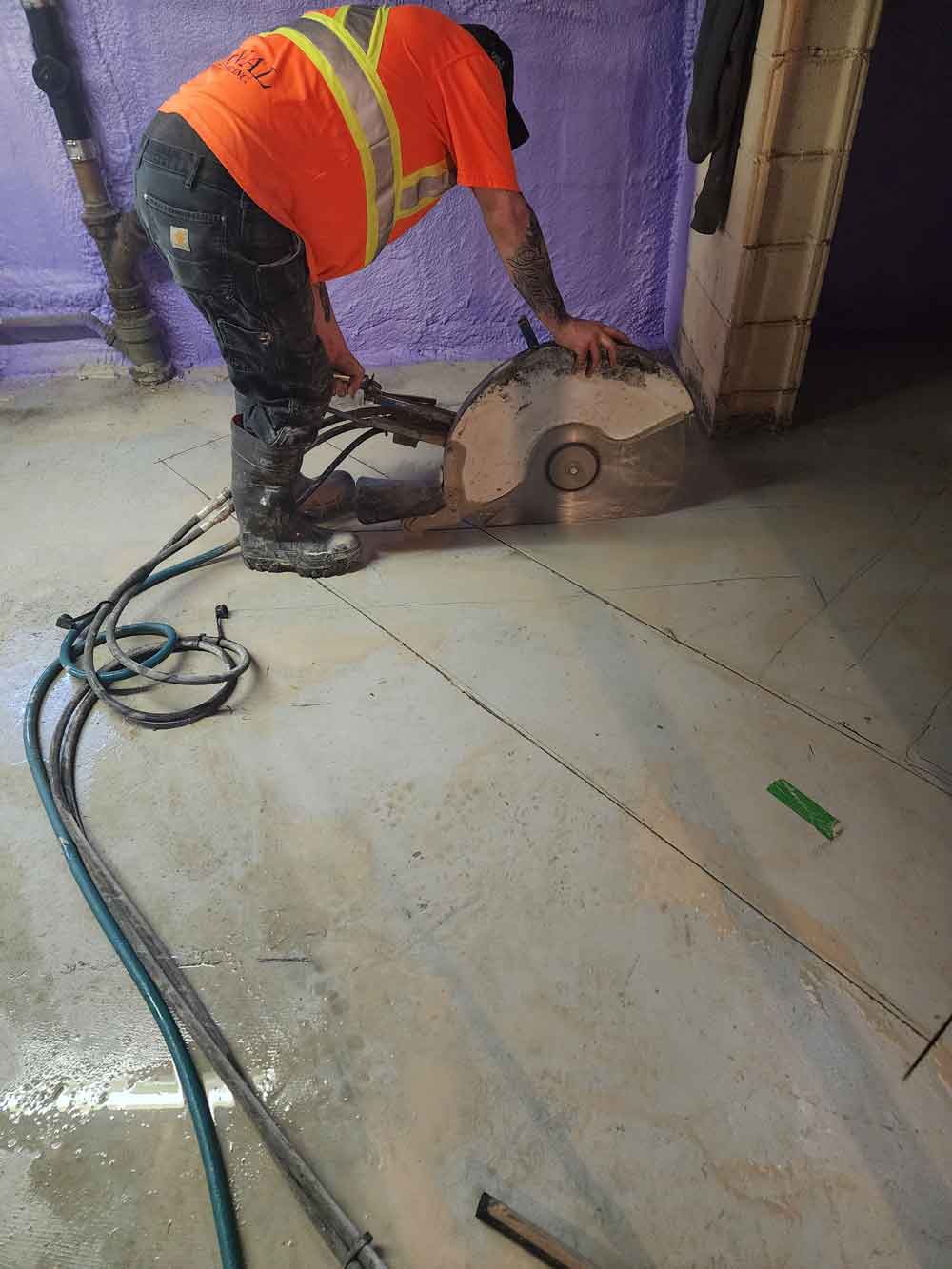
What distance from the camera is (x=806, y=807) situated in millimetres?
1524

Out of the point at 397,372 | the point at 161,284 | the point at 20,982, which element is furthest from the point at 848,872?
the point at 161,284

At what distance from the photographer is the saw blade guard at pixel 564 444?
6.66 ft

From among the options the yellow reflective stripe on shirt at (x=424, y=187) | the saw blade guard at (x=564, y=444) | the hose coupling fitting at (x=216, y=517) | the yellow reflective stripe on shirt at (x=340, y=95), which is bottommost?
the hose coupling fitting at (x=216, y=517)

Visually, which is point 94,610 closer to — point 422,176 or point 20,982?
point 20,982

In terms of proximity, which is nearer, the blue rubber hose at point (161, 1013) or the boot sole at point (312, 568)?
the blue rubber hose at point (161, 1013)

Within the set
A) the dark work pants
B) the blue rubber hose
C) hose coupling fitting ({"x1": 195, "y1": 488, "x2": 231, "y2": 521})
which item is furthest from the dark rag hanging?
the blue rubber hose

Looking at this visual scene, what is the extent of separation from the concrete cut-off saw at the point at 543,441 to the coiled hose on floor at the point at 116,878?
0.20m

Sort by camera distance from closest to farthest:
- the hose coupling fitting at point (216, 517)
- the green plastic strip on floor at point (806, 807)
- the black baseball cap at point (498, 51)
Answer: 1. the green plastic strip on floor at point (806, 807)
2. the black baseball cap at point (498, 51)
3. the hose coupling fitting at point (216, 517)

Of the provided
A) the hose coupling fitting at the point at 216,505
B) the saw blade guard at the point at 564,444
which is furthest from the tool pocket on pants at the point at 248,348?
the saw blade guard at the point at 564,444

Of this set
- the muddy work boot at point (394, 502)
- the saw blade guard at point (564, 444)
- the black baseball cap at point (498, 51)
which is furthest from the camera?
the muddy work boot at point (394, 502)

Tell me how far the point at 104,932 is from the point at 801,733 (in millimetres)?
1343

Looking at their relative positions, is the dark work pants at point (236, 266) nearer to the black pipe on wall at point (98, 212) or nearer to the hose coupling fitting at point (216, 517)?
the hose coupling fitting at point (216, 517)

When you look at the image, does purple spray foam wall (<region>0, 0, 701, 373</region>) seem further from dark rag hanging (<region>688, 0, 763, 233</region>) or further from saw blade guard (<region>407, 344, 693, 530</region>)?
saw blade guard (<region>407, 344, 693, 530</region>)

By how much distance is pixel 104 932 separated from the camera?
1391 mm
